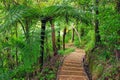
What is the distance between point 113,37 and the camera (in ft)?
19.0

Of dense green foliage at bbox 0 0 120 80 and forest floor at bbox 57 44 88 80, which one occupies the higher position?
dense green foliage at bbox 0 0 120 80

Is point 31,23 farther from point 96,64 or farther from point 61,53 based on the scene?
point 61,53

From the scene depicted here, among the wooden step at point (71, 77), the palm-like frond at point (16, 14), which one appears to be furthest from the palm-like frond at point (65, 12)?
the wooden step at point (71, 77)

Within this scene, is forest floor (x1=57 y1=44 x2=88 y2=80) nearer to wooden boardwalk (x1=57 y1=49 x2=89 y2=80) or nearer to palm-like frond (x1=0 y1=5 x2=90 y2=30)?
wooden boardwalk (x1=57 y1=49 x2=89 y2=80)

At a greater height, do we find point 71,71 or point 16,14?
point 16,14

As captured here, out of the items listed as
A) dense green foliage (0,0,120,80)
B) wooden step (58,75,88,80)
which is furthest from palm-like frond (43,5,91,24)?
wooden step (58,75,88,80)

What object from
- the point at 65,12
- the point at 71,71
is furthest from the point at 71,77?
the point at 65,12

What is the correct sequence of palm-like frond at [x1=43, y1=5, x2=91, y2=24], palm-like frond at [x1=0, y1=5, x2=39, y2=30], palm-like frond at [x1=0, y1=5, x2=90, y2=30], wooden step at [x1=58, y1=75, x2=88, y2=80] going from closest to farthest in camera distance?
palm-like frond at [x1=0, y1=5, x2=39, y2=30] → palm-like frond at [x1=0, y1=5, x2=90, y2=30] → palm-like frond at [x1=43, y1=5, x2=91, y2=24] → wooden step at [x1=58, y1=75, x2=88, y2=80]

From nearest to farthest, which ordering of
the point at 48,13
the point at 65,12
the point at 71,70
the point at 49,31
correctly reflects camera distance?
the point at 65,12
the point at 48,13
the point at 49,31
the point at 71,70

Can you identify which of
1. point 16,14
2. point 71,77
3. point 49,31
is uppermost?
point 16,14

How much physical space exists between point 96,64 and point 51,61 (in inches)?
109

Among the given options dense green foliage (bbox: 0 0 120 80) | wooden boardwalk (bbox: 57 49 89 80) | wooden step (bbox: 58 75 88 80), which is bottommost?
wooden step (bbox: 58 75 88 80)

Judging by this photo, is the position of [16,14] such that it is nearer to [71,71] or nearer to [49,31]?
[49,31]

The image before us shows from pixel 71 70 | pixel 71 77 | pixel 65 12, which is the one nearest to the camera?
pixel 65 12
